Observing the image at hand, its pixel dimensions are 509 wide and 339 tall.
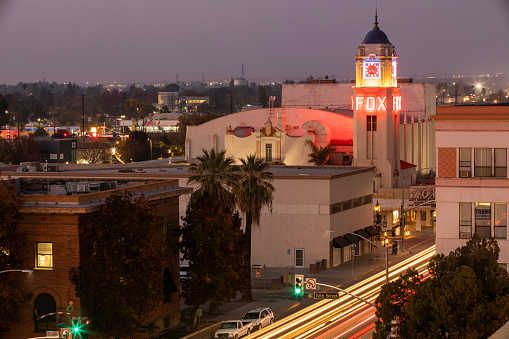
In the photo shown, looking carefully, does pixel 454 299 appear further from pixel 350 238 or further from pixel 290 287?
pixel 350 238

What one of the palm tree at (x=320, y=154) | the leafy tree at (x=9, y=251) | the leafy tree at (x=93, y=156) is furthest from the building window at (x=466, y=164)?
the leafy tree at (x=93, y=156)

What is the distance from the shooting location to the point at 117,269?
5406 cm

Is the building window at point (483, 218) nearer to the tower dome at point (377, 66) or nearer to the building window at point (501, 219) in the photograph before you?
the building window at point (501, 219)

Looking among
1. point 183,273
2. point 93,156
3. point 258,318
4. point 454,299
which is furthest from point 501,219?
point 93,156

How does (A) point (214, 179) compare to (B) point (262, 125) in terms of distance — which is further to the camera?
(B) point (262, 125)

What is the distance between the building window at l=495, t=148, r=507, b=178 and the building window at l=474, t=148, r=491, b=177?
0.36m

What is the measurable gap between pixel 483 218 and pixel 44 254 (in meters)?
21.9

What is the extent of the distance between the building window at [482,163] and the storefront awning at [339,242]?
39387 mm

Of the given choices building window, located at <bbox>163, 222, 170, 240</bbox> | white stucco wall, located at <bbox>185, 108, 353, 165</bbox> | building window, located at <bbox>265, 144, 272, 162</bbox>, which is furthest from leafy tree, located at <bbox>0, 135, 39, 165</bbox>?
building window, located at <bbox>163, 222, 170, 240</bbox>

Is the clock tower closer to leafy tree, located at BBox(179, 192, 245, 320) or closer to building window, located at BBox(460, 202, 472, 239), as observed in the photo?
leafy tree, located at BBox(179, 192, 245, 320)

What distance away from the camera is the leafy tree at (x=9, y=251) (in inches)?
2060

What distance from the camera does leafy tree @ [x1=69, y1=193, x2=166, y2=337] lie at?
54.0 metres

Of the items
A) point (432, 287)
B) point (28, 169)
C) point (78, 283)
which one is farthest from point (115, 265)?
point (28, 169)

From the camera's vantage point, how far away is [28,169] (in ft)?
294
